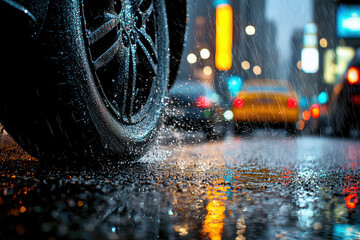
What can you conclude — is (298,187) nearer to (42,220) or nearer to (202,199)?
(202,199)

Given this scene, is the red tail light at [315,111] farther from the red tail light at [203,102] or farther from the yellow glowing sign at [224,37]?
the yellow glowing sign at [224,37]

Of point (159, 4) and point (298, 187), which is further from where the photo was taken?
point (159, 4)

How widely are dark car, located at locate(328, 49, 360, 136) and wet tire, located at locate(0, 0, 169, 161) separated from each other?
6411mm

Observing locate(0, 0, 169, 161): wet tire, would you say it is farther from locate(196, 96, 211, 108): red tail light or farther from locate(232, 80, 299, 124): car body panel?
locate(232, 80, 299, 124): car body panel

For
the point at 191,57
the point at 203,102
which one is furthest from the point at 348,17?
the point at 191,57

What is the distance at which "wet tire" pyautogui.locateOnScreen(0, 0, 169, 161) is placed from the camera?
2.46 meters

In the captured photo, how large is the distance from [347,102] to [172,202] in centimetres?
754

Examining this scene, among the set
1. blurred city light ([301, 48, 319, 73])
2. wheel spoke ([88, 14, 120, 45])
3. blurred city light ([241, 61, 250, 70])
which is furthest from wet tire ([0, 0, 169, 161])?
blurred city light ([241, 61, 250, 70])

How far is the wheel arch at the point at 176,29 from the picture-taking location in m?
4.05

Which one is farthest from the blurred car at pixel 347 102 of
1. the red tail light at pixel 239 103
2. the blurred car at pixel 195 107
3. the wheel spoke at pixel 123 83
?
the wheel spoke at pixel 123 83

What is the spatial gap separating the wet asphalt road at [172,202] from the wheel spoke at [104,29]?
80 cm

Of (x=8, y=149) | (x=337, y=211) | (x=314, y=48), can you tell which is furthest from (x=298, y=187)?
(x=314, y=48)

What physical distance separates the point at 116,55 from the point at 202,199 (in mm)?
1265

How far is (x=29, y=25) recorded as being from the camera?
7.28 ft
